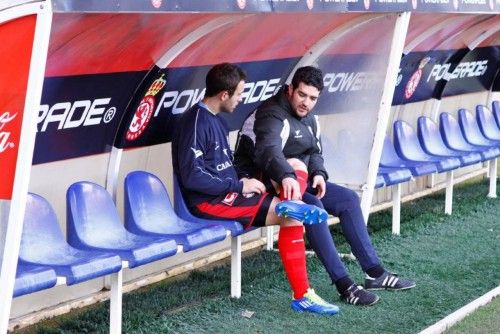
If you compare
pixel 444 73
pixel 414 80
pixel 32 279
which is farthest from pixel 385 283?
pixel 444 73

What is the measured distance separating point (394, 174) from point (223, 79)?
2773 millimetres

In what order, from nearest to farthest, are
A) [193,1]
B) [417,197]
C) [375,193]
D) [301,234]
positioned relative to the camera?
[193,1]
[301,234]
[375,193]
[417,197]

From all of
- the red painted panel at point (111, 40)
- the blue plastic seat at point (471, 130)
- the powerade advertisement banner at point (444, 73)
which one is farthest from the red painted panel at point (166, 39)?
the blue plastic seat at point (471, 130)

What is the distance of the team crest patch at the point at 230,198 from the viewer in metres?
6.33

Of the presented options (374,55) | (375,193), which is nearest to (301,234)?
(374,55)

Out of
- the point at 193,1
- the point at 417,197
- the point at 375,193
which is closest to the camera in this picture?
the point at 193,1

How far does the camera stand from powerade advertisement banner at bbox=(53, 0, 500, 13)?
4.40 meters

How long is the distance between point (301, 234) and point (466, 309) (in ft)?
3.43

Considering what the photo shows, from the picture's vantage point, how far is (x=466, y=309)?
6273 millimetres

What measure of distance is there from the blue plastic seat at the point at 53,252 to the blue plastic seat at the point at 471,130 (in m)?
6.25

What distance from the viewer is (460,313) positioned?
6.18 meters

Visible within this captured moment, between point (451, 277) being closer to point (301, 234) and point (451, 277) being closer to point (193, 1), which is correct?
point (301, 234)

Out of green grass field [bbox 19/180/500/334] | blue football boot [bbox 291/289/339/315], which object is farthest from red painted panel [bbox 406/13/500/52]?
blue football boot [bbox 291/289/339/315]

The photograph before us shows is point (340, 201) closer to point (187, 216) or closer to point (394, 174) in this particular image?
point (187, 216)
